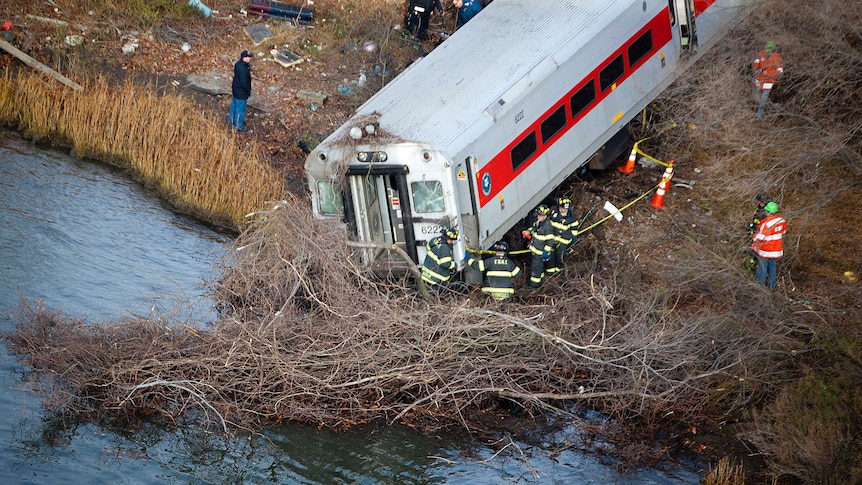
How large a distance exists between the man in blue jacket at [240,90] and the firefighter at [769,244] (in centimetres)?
967

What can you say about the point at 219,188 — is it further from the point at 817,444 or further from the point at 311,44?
the point at 817,444

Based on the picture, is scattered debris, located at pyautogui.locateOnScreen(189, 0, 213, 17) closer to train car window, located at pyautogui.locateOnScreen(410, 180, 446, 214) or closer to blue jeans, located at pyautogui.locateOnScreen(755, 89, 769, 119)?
train car window, located at pyautogui.locateOnScreen(410, 180, 446, 214)

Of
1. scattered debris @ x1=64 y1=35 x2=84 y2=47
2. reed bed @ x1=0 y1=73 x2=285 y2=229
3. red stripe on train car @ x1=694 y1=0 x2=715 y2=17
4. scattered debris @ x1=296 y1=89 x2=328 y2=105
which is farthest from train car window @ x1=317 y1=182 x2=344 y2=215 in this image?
scattered debris @ x1=64 y1=35 x2=84 y2=47

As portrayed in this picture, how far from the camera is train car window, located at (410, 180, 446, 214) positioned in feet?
47.8

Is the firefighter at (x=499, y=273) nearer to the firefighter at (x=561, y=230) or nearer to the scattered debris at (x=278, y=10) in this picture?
the firefighter at (x=561, y=230)

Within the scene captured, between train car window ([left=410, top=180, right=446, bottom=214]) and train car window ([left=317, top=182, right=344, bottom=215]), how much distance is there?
115cm

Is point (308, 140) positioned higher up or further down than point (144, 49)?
further down

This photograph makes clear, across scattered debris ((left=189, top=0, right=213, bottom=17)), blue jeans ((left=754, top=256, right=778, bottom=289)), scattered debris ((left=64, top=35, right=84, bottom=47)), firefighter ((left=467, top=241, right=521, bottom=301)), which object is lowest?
blue jeans ((left=754, top=256, right=778, bottom=289))

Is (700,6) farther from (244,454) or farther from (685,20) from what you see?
(244,454)

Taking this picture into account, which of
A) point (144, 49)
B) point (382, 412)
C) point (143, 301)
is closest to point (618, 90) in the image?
point (382, 412)

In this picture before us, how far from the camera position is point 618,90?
17.1m

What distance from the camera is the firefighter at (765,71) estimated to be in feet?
57.0

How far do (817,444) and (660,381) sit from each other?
2276 mm

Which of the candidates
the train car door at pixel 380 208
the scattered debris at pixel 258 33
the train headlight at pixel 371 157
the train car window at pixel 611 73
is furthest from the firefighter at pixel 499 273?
the scattered debris at pixel 258 33
